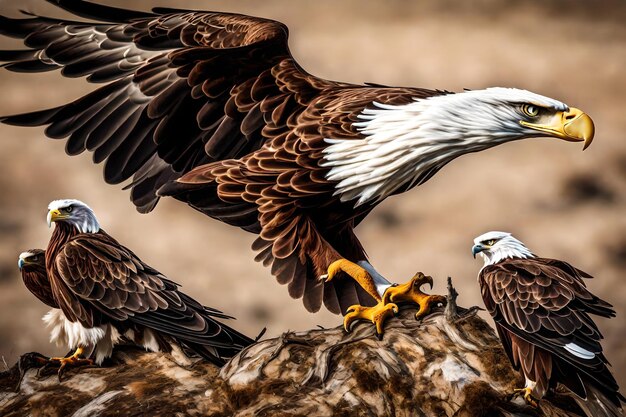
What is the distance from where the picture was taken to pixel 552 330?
13.0ft

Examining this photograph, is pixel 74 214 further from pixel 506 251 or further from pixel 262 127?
pixel 506 251

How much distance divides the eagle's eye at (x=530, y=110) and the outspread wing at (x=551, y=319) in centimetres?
73

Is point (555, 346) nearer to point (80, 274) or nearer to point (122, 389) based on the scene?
point (122, 389)

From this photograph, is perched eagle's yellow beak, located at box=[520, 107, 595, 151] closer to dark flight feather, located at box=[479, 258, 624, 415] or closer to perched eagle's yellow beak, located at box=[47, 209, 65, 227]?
dark flight feather, located at box=[479, 258, 624, 415]

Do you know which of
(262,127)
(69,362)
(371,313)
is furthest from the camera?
(262,127)

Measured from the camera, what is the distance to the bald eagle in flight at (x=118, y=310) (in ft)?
14.9

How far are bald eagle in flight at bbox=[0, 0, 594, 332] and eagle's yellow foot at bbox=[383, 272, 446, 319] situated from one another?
0.04ft

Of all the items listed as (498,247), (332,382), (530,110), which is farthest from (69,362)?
(530,110)

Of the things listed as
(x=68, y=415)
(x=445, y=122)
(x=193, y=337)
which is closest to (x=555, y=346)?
(x=445, y=122)

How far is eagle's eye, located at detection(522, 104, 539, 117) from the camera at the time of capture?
178 inches

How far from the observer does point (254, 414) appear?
12.8ft

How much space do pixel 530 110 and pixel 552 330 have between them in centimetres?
111

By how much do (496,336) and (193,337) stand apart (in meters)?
1.38

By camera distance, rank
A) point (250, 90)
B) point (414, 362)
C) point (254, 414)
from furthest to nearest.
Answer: point (250, 90) → point (414, 362) → point (254, 414)
